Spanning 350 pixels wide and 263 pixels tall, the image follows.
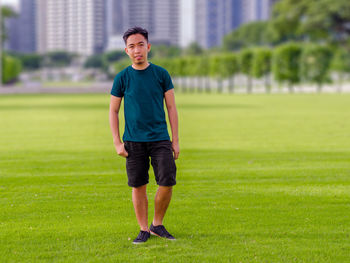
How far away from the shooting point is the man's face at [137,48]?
629 cm

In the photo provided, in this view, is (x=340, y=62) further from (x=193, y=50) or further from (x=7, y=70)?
(x=193, y=50)

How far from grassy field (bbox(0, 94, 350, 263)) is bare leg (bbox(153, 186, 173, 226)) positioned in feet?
0.92

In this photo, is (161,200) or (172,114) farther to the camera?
(161,200)

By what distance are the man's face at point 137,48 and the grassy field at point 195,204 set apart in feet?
6.21

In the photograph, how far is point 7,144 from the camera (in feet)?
58.2

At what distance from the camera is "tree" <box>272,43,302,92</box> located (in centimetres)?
8638

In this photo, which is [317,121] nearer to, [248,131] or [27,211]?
[248,131]

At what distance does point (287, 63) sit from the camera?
86.2 m

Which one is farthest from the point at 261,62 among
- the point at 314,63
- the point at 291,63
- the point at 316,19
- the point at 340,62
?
the point at 316,19

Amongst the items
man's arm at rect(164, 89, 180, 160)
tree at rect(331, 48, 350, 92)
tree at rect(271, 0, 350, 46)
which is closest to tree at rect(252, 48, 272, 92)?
tree at rect(271, 0, 350, 46)

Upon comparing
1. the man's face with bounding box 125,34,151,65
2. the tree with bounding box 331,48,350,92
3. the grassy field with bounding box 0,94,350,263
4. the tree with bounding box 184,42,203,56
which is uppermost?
the tree with bounding box 184,42,203,56

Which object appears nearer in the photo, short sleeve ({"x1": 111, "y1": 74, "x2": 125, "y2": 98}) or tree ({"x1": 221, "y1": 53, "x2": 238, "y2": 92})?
short sleeve ({"x1": 111, "y1": 74, "x2": 125, "y2": 98})

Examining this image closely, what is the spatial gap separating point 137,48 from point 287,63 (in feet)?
268

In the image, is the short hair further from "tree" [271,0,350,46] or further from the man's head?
"tree" [271,0,350,46]
